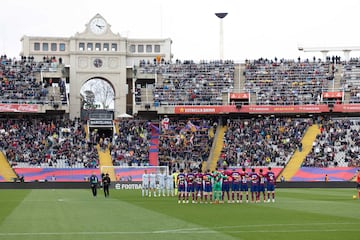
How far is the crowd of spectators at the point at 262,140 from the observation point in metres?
69.3

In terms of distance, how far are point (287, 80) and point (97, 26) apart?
24474 millimetres

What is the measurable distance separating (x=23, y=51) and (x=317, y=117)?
3963 cm

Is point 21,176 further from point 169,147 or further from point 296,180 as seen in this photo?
point 296,180

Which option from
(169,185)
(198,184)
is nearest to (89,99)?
(169,185)

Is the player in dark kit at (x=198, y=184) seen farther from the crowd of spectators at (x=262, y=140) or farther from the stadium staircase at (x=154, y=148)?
the stadium staircase at (x=154, y=148)

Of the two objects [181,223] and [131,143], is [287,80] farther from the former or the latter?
[181,223]

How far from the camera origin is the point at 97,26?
85.4m

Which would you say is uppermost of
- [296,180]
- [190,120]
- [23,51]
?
[23,51]

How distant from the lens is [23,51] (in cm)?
9106

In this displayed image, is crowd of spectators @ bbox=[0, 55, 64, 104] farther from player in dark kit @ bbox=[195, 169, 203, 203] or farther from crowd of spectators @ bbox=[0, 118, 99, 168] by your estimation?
player in dark kit @ bbox=[195, 169, 203, 203]

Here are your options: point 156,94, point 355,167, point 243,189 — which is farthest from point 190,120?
point 243,189

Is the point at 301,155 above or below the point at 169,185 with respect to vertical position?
above

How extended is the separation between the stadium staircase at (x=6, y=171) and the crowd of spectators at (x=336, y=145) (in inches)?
1114

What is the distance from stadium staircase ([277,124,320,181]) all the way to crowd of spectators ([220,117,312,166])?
522mm
